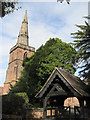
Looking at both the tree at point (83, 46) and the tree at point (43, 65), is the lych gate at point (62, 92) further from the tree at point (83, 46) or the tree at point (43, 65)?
the tree at point (43, 65)

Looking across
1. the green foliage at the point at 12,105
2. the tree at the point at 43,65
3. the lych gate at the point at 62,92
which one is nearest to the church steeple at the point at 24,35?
the tree at the point at 43,65

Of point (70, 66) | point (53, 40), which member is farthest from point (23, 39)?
point (70, 66)

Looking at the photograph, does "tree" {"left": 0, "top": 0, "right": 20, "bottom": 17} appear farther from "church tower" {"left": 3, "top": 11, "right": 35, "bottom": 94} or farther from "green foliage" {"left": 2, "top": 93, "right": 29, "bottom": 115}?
"church tower" {"left": 3, "top": 11, "right": 35, "bottom": 94}

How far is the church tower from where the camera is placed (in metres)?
59.4

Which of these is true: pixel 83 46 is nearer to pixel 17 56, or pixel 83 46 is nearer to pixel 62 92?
pixel 62 92

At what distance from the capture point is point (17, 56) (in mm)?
60812

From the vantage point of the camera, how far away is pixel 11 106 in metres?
20.4

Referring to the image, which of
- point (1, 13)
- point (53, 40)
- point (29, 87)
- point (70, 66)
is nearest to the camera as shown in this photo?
point (1, 13)

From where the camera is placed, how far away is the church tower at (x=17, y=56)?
59.4m

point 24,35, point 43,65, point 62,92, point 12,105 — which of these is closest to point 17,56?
point 24,35

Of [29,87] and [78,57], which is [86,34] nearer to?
[78,57]

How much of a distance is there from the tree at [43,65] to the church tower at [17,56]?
84.0 ft

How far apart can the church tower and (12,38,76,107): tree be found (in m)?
25.6

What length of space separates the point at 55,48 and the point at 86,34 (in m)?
16.6
